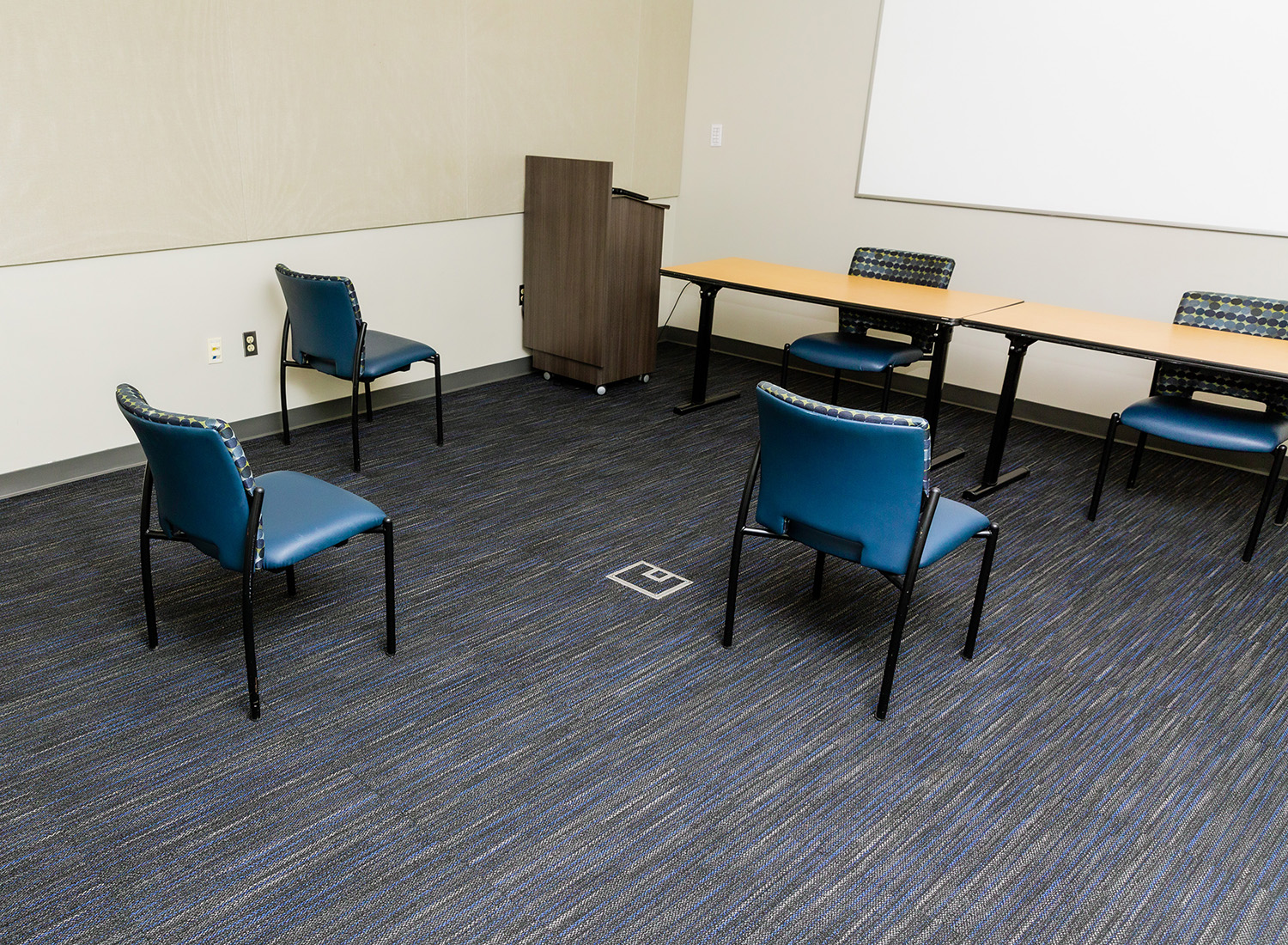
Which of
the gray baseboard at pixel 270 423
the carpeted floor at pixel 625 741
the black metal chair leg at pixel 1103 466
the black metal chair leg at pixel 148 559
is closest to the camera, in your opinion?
the carpeted floor at pixel 625 741

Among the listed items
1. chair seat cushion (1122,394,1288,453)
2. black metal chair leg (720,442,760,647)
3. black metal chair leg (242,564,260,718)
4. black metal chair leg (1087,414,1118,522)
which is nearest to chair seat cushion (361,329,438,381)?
black metal chair leg (242,564,260,718)

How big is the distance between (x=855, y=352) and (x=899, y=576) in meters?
2.04

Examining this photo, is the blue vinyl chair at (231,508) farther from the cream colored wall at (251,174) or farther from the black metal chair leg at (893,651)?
the cream colored wall at (251,174)

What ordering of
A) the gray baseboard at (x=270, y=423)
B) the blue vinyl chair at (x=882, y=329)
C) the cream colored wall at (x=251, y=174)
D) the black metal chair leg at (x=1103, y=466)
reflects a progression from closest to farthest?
the cream colored wall at (x=251, y=174) < the gray baseboard at (x=270, y=423) < the black metal chair leg at (x=1103, y=466) < the blue vinyl chair at (x=882, y=329)

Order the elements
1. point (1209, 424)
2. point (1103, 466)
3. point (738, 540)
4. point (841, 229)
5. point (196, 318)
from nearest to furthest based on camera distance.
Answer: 1. point (738, 540)
2. point (1209, 424)
3. point (1103, 466)
4. point (196, 318)
5. point (841, 229)

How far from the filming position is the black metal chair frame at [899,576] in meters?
2.43

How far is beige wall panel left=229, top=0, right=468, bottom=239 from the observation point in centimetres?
403

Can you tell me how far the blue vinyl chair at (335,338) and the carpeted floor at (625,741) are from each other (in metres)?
0.51

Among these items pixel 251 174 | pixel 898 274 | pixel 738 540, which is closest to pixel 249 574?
pixel 738 540

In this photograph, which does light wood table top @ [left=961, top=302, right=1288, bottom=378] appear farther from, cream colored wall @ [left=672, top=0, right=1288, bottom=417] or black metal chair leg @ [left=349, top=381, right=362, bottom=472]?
black metal chair leg @ [left=349, top=381, right=362, bottom=472]

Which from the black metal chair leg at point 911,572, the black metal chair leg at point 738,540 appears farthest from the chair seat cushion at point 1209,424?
the black metal chair leg at point 738,540

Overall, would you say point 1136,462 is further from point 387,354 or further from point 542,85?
point 542,85

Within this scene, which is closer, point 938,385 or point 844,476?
point 844,476

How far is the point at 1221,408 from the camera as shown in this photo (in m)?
3.87
